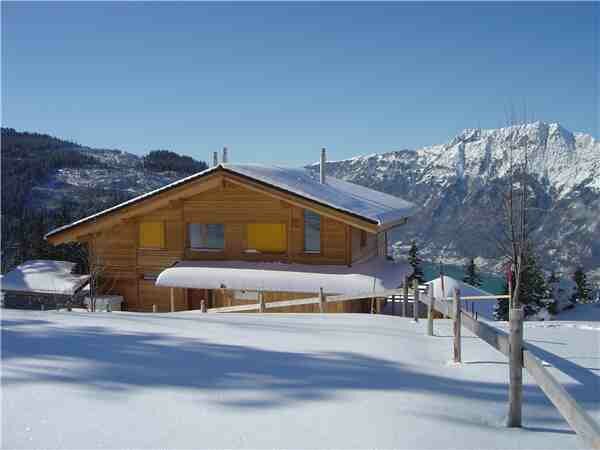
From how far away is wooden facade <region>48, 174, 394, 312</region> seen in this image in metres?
19.0

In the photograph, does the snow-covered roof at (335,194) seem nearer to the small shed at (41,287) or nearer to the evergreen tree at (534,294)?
the small shed at (41,287)

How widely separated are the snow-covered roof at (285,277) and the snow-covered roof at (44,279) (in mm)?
7640

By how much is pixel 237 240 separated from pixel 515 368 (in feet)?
52.8

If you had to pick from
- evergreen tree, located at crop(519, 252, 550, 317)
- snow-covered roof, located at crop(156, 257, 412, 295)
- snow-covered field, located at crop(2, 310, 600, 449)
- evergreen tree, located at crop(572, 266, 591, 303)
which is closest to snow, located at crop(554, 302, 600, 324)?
evergreen tree, located at crop(519, 252, 550, 317)

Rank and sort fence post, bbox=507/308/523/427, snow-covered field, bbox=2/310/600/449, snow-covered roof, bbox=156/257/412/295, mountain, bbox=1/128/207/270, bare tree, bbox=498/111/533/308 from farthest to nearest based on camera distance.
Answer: mountain, bbox=1/128/207/270 < snow-covered roof, bbox=156/257/412/295 < bare tree, bbox=498/111/533/308 < fence post, bbox=507/308/523/427 < snow-covered field, bbox=2/310/600/449

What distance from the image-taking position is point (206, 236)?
67.5 feet

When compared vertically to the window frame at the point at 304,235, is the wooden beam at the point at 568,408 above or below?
Answer: below

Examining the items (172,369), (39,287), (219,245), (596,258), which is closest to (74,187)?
(39,287)

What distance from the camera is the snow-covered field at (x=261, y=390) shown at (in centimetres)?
414

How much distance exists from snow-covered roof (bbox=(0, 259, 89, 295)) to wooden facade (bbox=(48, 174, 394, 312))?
4038 millimetres

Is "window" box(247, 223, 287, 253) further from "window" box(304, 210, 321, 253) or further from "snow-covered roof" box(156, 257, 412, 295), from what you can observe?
"window" box(304, 210, 321, 253)

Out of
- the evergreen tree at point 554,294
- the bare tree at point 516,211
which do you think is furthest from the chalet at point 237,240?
the evergreen tree at point 554,294

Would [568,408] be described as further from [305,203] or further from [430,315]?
[305,203]

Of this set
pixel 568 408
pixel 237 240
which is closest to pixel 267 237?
pixel 237 240
